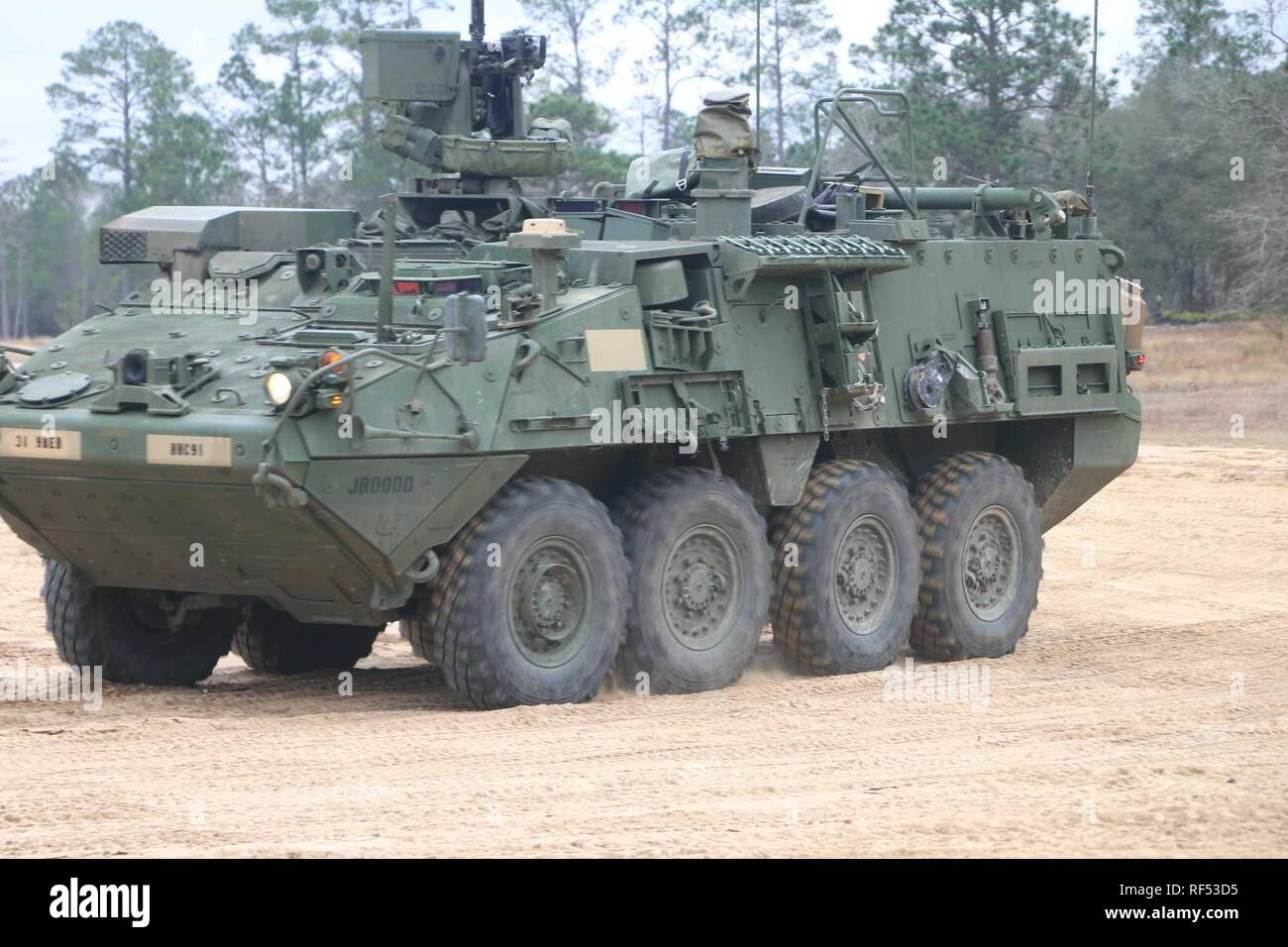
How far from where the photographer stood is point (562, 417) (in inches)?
421

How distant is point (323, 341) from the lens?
34.7 ft

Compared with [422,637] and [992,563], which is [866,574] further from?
[422,637]

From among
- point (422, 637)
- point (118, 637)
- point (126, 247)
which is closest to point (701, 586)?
point (422, 637)

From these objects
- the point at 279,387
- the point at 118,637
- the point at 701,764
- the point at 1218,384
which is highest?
the point at 279,387

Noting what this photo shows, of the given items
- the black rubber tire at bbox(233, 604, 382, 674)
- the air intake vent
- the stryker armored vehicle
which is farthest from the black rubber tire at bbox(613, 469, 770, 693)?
the air intake vent

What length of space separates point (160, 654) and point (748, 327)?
367 centimetres

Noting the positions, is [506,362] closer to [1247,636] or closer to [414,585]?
[414,585]

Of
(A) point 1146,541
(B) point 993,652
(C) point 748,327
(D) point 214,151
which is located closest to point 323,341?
(C) point 748,327

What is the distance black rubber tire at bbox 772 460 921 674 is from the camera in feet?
40.7

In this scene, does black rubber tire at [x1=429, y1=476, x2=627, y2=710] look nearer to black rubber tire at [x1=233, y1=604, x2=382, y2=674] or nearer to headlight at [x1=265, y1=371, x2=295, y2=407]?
headlight at [x1=265, y1=371, x2=295, y2=407]

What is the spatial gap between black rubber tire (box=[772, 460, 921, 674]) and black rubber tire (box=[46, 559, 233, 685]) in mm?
3150

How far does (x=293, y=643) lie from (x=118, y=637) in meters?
1.20

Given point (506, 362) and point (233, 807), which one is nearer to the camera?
point (233, 807)

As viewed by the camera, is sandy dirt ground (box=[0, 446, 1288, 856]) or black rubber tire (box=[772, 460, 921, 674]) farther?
black rubber tire (box=[772, 460, 921, 674])
